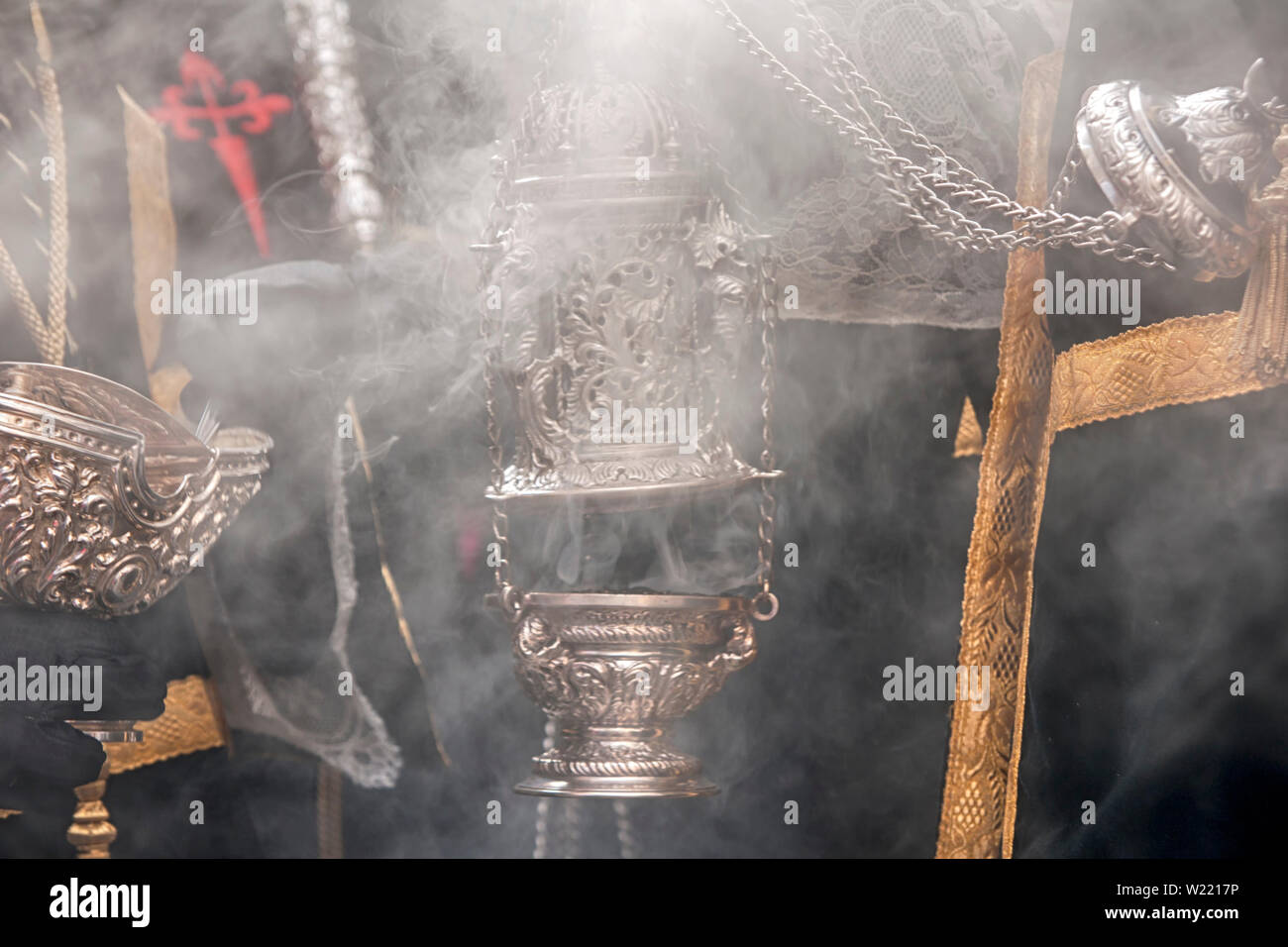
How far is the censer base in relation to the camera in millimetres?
2115

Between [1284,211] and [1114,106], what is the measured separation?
0.31 metres

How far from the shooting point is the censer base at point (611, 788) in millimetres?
2115

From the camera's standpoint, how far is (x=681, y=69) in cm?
241

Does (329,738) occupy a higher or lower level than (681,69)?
lower

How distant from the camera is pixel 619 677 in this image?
212cm

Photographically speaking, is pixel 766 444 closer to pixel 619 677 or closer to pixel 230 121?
pixel 619 677

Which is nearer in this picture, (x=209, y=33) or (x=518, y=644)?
(x=518, y=644)

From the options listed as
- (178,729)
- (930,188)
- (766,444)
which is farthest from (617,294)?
(178,729)

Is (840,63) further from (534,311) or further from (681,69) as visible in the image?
(534,311)

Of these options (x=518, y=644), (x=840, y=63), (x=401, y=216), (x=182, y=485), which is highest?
(x=840, y=63)

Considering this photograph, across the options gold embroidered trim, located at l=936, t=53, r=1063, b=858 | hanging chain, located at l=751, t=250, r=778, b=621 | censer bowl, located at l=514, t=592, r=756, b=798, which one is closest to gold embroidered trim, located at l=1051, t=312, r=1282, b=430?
gold embroidered trim, located at l=936, t=53, r=1063, b=858

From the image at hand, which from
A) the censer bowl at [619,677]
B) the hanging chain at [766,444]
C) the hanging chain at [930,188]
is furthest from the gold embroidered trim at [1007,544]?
the censer bowl at [619,677]

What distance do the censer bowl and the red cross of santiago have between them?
0.87 meters

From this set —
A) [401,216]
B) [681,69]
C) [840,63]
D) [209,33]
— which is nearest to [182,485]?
[401,216]
